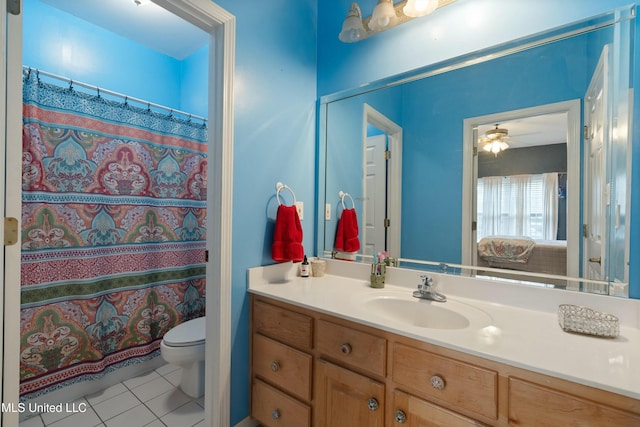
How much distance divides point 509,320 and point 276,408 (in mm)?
1037

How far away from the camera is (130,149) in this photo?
6.41ft

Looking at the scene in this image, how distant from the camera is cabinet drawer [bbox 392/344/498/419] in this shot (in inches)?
31.1

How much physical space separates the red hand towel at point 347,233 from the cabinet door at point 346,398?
0.71m

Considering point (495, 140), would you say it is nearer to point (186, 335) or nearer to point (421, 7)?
point (421, 7)

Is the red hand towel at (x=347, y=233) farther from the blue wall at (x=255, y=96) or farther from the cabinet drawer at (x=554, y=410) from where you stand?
the cabinet drawer at (x=554, y=410)

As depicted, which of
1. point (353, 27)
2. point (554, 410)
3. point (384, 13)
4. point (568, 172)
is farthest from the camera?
point (353, 27)

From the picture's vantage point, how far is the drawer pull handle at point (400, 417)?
0.94 m

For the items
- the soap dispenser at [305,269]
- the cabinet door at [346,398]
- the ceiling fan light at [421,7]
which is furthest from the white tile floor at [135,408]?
the ceiling fan light at [421,7]

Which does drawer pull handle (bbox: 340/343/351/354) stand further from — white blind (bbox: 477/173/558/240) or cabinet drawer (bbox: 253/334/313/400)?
white blind (bbox: 477/173/558/240)

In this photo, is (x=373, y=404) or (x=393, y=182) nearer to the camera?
(x=373, y=404)

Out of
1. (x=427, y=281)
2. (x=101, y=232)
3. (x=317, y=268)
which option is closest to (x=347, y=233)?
(x=317, y=268)

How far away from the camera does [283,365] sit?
128 centimetres

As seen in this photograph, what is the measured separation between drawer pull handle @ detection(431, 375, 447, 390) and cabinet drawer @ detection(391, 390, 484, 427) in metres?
0.06

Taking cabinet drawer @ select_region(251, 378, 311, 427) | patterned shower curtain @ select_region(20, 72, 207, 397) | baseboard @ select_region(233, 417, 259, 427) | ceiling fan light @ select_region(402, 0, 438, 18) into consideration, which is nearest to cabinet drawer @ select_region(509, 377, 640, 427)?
cabinet drawer @ select_region(251, 378, 311, 427)
